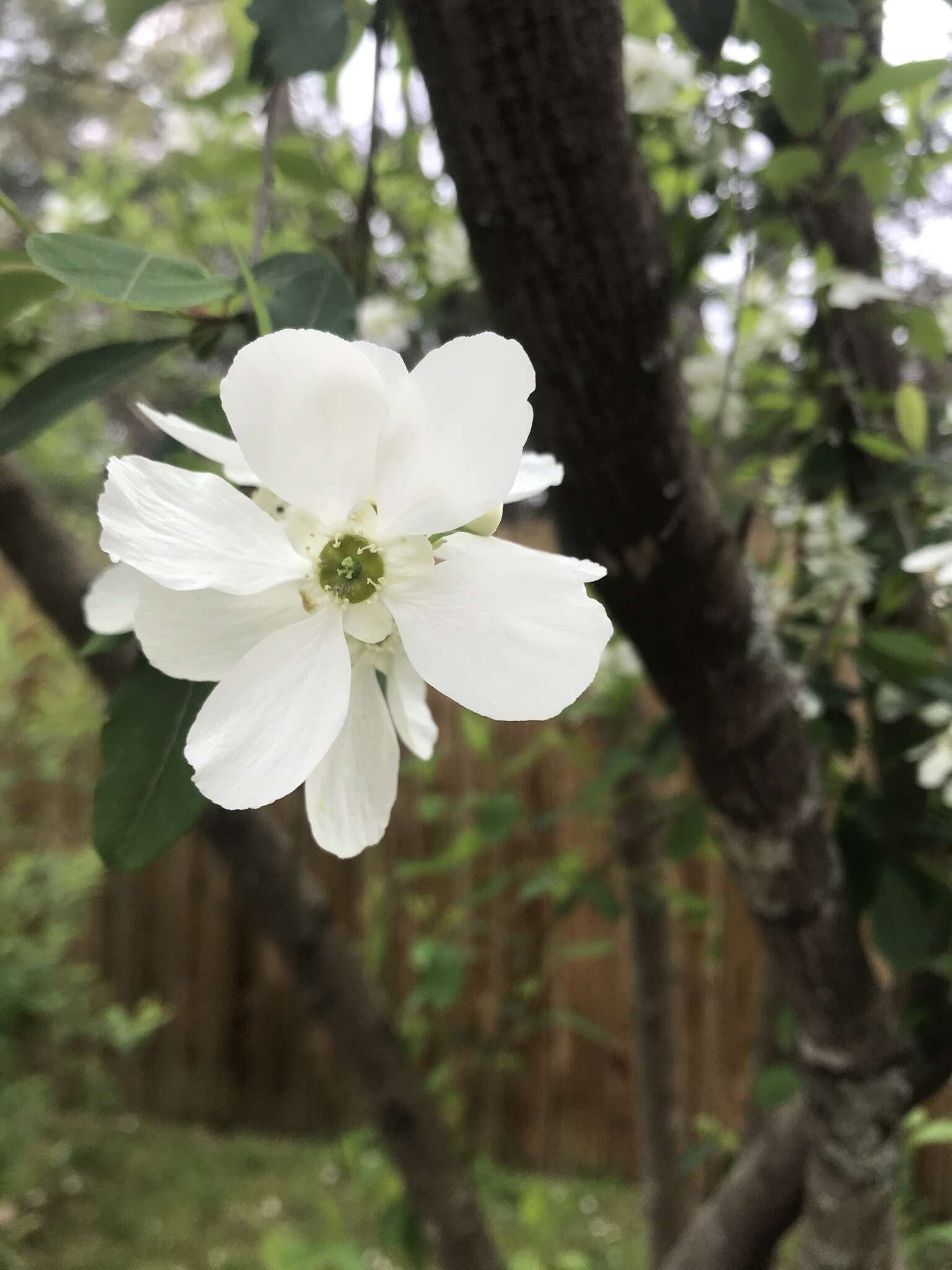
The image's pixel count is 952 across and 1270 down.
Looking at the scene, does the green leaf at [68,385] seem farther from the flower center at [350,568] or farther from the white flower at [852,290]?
the white flower at [852,290]

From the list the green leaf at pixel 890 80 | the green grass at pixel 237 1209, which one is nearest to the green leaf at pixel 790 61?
the green leaf at pixel 890 80

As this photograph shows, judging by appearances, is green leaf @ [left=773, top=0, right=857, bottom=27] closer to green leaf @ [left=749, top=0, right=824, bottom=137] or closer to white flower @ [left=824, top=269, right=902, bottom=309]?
green leaf @ [left=749, top=0, right=824, bottom=137]

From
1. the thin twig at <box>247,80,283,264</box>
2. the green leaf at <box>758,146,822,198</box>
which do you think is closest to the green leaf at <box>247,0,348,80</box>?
the thin twig at <box>247,80,283,264</box>

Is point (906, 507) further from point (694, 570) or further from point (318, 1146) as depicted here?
point (318, 1146)

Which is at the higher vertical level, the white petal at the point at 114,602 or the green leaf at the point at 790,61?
the green leaf at the point at 790,61

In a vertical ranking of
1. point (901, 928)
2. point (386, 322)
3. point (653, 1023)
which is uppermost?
point (386, 322)

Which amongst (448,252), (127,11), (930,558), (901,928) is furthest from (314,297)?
(448,252)

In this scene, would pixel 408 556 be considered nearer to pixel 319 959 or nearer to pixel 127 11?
pixel 127 11
